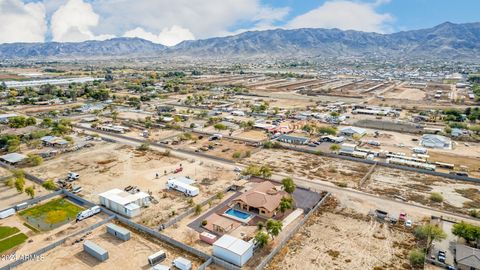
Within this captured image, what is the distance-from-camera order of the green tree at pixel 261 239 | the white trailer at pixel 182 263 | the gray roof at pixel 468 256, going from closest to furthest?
the gray roof at pixel 468 256, the white trailer at pixel 182 263, the green tree at pixel 261 239

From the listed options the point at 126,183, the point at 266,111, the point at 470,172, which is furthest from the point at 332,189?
the point at 266,111

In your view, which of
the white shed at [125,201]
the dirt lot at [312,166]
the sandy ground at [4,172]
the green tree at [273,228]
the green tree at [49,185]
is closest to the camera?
the green tree at [273,228]

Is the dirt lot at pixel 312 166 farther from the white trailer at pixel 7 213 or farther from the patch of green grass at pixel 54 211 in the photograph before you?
the white trailer at pixel 7 213

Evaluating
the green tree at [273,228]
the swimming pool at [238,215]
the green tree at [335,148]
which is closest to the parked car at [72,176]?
the swimming pool at [238,215]

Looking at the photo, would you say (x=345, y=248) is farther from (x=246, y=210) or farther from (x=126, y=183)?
(x=126, y=183)

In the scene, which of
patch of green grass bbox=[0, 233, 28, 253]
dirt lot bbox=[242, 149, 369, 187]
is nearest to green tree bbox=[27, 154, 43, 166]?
patch of green grass bbox=[0, 233, 28, 253]
